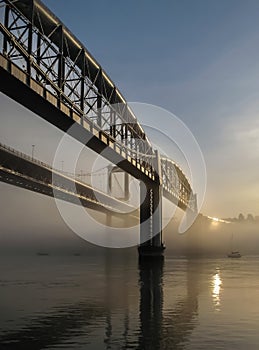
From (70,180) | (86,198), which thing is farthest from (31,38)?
(86,198)

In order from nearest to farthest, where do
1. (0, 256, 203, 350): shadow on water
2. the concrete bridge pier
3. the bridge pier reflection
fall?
(0, 256, 203, 350): shadow on water → the bridge pier reflection → the concrete bridge pier

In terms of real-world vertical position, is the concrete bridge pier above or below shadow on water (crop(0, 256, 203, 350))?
above

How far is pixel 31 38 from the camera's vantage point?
42.3 meters

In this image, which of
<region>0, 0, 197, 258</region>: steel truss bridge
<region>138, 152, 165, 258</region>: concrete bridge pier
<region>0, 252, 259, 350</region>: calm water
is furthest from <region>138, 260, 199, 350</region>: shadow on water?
<region>138, 152, 165, 258</region>: concrete bridge pier

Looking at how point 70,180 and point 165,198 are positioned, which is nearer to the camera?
point 70,180

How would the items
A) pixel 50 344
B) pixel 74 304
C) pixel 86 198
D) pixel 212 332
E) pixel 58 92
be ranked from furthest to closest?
pixel 86 198 → pixel 58 92 → pixel 74 304 → pixel 212 332 → pixel 50 344

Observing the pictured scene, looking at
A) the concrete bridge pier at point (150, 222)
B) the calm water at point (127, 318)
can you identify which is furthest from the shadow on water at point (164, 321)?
the concrete bridge pier at point (150, 222)

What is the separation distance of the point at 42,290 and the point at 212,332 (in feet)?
77.7

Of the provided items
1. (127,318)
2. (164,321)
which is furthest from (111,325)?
(164,321)

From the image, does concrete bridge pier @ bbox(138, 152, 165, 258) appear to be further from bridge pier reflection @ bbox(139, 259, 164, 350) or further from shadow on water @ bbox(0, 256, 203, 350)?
shadow on water @ bbox(0, 256, 203, 350)

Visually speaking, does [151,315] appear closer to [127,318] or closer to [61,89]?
[127,318]

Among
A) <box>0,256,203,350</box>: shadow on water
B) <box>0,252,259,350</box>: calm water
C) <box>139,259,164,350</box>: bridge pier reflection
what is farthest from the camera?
<box>139,259,164,350</box>: bridge pier reflection

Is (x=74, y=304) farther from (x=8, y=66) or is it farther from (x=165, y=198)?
(x=165, y=198)

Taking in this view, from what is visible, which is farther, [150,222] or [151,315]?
[150,222]
